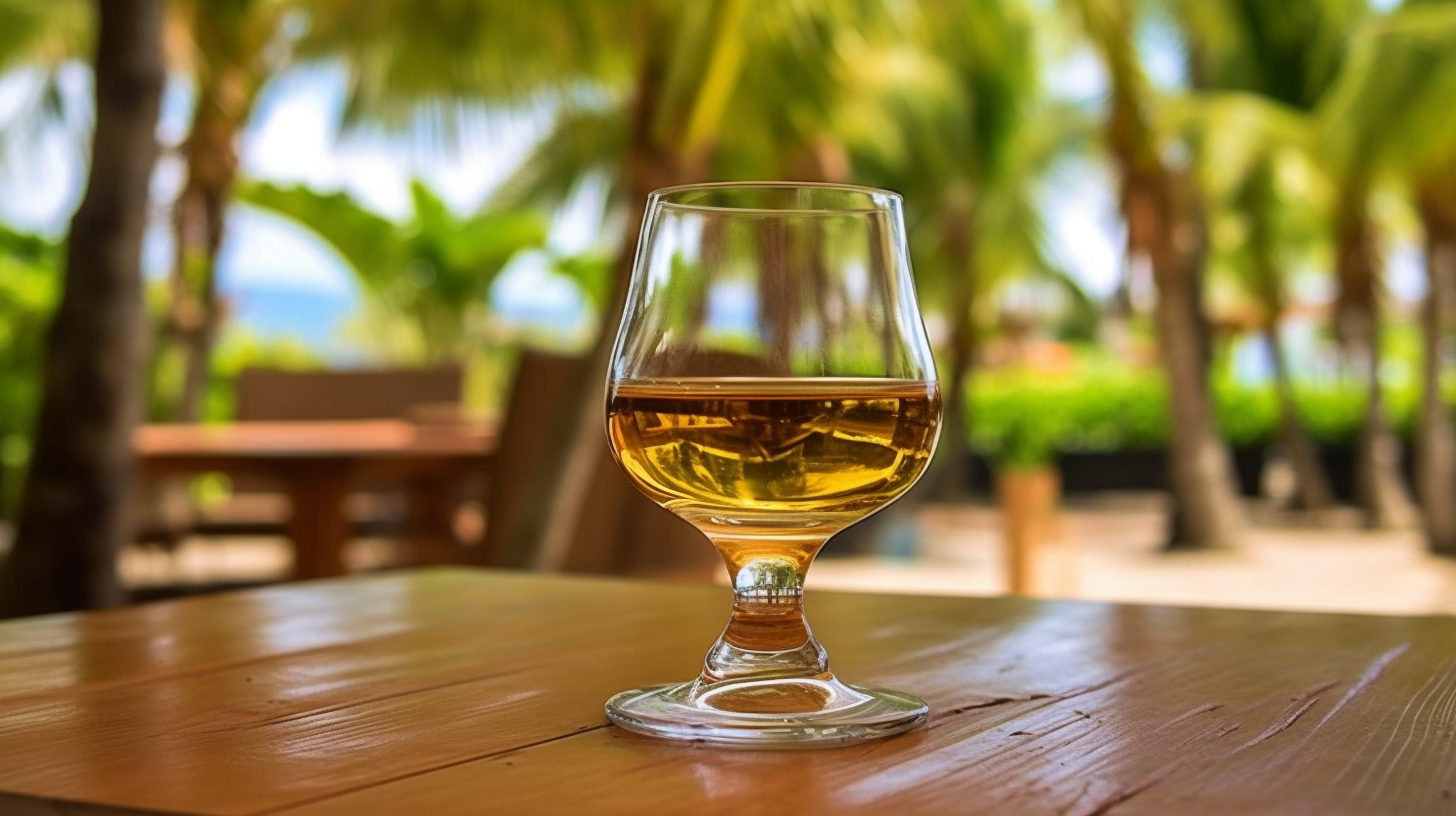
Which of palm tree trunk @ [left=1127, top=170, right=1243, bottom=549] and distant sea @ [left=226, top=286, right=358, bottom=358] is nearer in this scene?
palm tree trunk @ [left=1127, top=170, right=1243, bottom=549]

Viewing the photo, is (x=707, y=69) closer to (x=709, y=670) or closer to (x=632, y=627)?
(x=632, y=627)

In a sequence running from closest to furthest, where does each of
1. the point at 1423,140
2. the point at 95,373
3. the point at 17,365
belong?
the point at 95,373 → the point at 1423,140 → the point at 17,365

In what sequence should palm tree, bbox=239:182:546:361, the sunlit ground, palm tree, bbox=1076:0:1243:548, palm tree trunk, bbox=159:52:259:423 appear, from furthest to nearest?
1. palm tree, bbox=239:182:546:361
2. palm tree, bbox=1076:0:1243:548
3. palm tree trunk, bbox=159:52:259:423
4. the sunlit ground

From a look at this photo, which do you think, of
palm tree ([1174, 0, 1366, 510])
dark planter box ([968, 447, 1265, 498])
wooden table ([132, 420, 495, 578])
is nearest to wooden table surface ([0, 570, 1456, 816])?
wooden table ([132, 420, 495, 578])

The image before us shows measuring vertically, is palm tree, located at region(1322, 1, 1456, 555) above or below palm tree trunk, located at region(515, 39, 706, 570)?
above

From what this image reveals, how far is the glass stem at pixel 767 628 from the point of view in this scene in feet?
2.31

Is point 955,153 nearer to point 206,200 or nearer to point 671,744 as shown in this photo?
point 206,200

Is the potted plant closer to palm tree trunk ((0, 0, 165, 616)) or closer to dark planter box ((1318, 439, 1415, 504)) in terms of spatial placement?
palm tree trunk ((0, 0, 165, 616))

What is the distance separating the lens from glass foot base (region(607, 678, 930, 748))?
2.11ft

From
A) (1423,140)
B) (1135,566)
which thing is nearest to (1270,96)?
(1423,140)

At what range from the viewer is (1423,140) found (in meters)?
9.68

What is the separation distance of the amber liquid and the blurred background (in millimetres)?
2980

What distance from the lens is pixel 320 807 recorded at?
540 millimetres

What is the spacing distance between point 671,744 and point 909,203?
15.9 m
